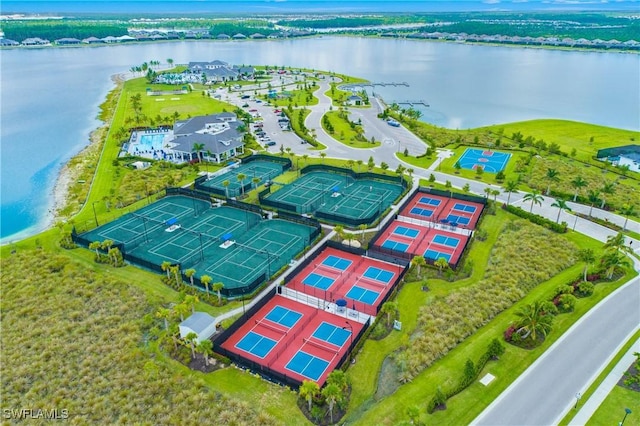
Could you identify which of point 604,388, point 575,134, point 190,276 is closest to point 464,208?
point 604,388

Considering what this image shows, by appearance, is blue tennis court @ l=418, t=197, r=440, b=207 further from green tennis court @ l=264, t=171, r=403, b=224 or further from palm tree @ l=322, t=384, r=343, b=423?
palm tree @ l=322, t=384, r=343, b=423

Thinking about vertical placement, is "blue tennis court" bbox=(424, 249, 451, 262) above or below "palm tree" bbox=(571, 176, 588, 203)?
below

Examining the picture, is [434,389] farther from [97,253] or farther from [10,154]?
[10,154]

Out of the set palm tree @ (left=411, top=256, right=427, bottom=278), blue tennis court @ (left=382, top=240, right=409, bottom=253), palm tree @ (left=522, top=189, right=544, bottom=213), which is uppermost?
palm tree @ (left=522, top=189, right=544, bottom=213)

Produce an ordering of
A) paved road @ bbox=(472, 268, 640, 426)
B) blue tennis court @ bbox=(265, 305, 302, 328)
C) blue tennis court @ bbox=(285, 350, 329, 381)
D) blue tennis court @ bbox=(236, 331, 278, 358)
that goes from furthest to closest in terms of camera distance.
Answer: blue tennis court @ bbox=(265, 305, 302, 328) < blue tennis court @ bbox=(236, 331, 278, 358) < blue tennis court @ bbox=(285, 350, 329, 381) < paved road @ bbox=(472, 268, 640, 426)

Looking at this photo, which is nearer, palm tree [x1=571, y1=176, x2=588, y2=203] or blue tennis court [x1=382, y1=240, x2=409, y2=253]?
blue tennis court [x1=382, y1=240, x2=409, y2=253]

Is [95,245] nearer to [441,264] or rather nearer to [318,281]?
[318,281]

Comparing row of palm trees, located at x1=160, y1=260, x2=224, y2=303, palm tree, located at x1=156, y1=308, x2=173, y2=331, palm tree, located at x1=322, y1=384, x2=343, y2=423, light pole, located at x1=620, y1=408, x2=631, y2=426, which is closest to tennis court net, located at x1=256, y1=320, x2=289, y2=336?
row of palm trees, located at x1=160, y1=260, x2=224, y2=303
